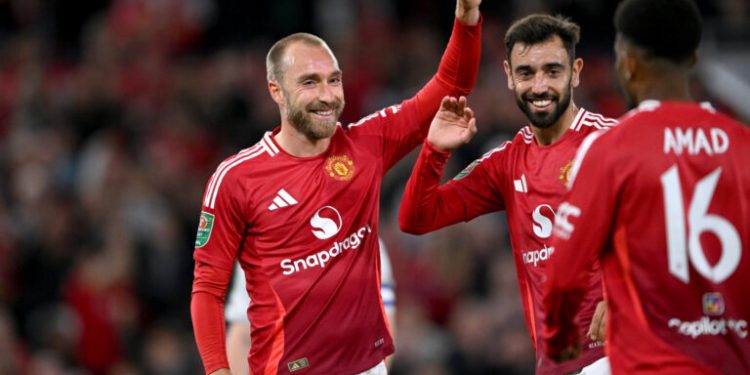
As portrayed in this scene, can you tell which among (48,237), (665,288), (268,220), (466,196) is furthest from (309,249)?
(48,237)

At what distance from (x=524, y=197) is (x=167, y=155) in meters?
7.35

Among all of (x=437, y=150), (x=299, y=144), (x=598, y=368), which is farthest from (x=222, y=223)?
(x=598, y=368)

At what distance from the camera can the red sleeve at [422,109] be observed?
20.4ft

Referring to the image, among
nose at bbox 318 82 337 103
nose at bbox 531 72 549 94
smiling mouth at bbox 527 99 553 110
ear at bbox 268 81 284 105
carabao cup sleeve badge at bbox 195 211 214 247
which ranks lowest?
carabao cup sleeve badge at bbox 195 211 214 247

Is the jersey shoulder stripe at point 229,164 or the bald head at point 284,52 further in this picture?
the bald head at point 284,52

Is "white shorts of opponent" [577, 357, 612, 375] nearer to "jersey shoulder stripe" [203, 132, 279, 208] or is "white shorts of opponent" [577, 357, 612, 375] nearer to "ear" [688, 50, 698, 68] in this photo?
"ear" [688, 50, 698, 68]

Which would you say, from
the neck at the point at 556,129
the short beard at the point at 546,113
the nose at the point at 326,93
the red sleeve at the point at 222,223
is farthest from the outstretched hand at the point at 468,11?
the red sleeve at the point at 222,223

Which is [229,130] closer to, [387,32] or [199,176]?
[199,176]

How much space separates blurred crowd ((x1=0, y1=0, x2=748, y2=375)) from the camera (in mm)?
11344

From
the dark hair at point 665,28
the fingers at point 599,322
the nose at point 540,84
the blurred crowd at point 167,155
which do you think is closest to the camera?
the dark hair at point 665,28

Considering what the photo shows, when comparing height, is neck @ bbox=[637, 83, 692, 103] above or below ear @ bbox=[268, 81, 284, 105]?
below

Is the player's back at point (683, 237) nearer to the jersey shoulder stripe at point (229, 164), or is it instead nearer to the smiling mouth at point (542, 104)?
the smiling mouth at point (542, 104)

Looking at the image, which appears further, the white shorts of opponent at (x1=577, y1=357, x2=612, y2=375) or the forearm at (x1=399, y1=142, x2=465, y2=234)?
the forearm at (x1=399, y1=142, x2=465, y2=234)

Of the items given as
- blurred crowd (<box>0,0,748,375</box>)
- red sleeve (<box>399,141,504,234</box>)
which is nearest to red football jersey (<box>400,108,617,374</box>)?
red sleeve (<box>399,141,504,234</box>)
